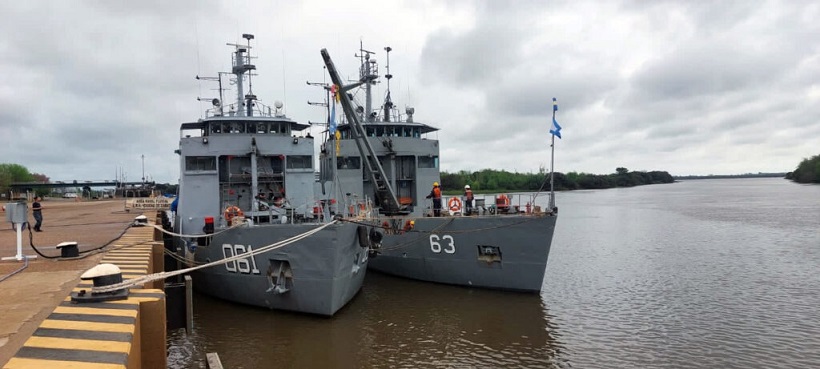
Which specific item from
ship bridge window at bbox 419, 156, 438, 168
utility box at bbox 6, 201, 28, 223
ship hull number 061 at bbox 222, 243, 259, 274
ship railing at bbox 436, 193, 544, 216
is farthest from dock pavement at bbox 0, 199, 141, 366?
ship bridge window at bbox 419, 156, 438, 168

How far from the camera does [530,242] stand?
13.9 meters

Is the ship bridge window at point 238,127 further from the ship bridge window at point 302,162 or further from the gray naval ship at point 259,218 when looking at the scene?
the ship bridge window at point 302,162

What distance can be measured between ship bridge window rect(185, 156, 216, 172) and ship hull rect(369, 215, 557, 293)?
6141 millimetres

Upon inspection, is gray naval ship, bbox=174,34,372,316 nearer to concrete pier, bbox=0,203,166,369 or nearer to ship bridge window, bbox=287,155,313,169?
ship bridge window, bbox=287,155,313,169

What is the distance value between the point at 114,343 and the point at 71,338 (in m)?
0.44

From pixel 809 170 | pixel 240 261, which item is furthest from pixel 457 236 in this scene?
pixel 809 170

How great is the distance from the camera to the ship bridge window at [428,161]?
20.1m

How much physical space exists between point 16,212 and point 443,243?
10.2 meters

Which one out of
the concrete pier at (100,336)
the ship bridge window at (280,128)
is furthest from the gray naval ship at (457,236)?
the concrete pier at (100,336)

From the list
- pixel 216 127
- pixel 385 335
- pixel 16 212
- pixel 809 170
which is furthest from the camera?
pixel 809 170

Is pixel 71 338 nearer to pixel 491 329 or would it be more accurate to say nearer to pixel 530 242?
pixel 491 329

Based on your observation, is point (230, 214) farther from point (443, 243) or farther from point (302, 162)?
point (443, 243)

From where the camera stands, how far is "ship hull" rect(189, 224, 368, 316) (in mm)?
11117

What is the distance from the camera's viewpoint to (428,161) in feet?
66.7
